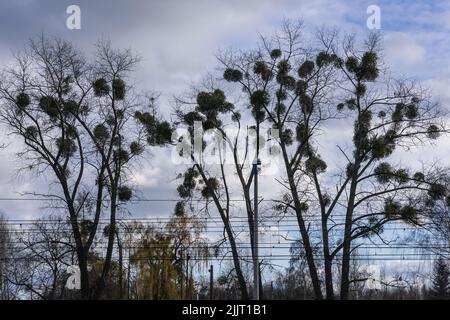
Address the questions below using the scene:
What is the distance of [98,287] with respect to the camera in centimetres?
2358

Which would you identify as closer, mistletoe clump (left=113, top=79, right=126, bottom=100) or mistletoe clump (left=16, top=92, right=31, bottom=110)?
mistletoe clump (left=16, top=92, right=31, bottom=110)

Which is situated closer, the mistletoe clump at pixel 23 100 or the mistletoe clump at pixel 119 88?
the mistletoe clump at pixel 23 100

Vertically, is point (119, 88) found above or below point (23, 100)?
above

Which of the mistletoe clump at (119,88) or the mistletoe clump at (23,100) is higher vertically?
the mistletoe clump at (119,88)

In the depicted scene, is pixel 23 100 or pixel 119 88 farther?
pixel 119 88

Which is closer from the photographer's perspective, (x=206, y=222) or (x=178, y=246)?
(x=206, y=222)

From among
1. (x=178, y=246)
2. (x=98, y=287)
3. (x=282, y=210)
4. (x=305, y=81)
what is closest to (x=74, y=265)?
(x=98, y=287)

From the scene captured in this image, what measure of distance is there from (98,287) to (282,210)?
6.20 metres

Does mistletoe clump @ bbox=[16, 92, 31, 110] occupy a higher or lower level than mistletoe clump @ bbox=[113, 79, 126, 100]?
lower
